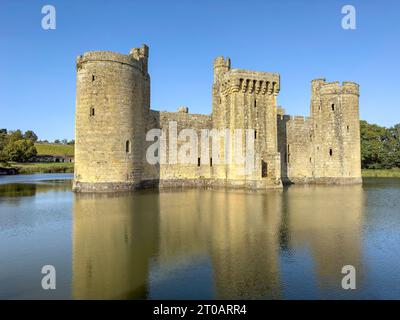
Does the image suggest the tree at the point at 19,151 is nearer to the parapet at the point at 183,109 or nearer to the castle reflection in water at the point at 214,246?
the parapet at the point at 183,109

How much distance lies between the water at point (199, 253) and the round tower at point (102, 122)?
711 centimetres

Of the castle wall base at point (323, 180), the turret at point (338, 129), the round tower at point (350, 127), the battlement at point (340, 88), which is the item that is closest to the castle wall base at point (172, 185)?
the castle wall base at point (323, 180)

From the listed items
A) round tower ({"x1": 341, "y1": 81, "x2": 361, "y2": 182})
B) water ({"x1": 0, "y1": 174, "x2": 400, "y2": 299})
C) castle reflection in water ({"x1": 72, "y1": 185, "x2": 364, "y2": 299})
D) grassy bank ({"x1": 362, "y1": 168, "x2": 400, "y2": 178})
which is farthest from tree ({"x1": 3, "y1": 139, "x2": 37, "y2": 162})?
grassy bank ({"x1": 362, "y1": 168, "x2": 400, "y2": 178})

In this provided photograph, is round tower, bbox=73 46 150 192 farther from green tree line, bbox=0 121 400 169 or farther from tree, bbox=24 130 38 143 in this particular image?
tree, bbox=24 130 38 143

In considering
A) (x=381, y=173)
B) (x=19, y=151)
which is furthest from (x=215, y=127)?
(x=19, y=151)

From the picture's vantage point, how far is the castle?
20.7 metres

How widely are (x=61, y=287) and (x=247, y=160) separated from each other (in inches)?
783

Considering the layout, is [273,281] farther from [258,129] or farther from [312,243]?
[258,129]

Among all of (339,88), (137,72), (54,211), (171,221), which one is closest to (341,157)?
(339,88)

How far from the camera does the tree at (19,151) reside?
60469mm

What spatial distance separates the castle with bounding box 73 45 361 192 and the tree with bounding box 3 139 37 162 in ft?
157

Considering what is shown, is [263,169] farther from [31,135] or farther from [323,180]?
[31,135]

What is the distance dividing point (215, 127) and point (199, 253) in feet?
68.9

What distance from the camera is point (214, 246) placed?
8188 mm
